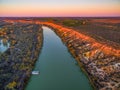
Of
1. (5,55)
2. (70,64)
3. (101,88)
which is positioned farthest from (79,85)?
(5,55)

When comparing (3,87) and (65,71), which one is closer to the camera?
(3,87)

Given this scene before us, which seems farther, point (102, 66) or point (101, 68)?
point (102, 66)

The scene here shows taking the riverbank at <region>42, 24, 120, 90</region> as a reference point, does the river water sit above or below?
Result: below

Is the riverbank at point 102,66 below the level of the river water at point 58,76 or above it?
above

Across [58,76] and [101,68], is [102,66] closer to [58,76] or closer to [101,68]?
[101,68]

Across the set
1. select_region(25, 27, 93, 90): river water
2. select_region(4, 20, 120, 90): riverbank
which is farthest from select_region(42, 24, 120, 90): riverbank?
select_region(25, 27, 93, 90): river water

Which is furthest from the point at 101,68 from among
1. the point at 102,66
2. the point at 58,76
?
the point at 58,76

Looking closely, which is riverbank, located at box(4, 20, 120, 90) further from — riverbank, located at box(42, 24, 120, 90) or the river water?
the river water

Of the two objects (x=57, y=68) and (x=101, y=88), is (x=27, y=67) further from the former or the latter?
(x=101, y=88)

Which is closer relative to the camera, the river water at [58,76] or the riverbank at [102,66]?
the riverbank at [102,66]

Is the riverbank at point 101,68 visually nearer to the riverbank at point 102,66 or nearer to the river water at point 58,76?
the riverbank at point 102,66

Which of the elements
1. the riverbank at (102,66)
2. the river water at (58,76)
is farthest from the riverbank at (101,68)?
the river water at (58,76)
